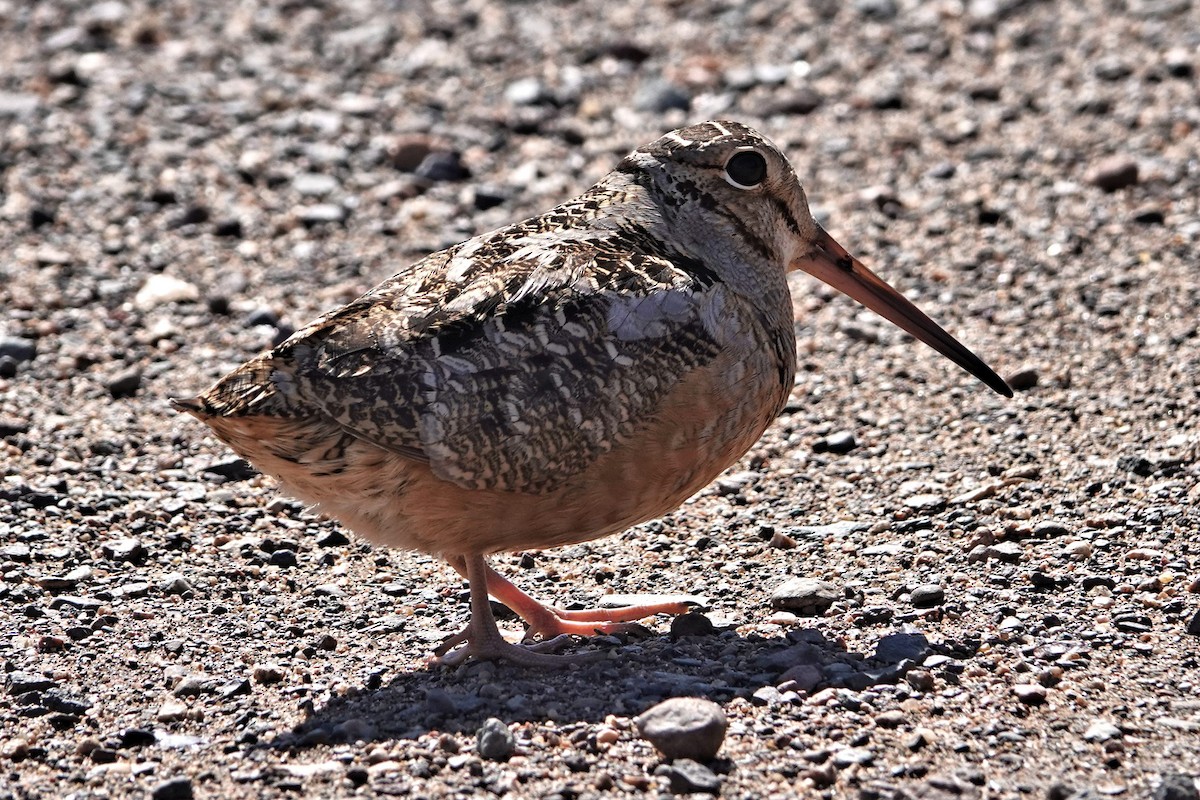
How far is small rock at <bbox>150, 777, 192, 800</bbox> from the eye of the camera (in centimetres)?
446

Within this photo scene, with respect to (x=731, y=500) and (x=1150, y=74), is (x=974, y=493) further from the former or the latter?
(x=1150, y=74)

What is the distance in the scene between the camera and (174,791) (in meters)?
4.47

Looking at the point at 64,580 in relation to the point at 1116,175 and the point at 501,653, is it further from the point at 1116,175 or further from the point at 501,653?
the point at 1116,175

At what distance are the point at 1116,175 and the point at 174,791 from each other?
6422mm

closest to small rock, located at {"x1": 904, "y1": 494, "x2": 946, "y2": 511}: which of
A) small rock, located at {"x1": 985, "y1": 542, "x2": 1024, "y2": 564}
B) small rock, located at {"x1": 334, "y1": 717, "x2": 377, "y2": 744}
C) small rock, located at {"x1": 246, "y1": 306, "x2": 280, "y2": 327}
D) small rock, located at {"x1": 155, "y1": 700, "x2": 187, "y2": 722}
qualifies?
small rock, located at {"x1": 985, "y1": 542, "x2": 1024, "y2": 564}

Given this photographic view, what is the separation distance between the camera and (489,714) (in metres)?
4.92

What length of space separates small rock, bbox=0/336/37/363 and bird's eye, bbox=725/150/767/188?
378 cm

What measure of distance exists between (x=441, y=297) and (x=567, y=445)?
64 cm

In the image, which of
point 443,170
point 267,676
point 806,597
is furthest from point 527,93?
point 267,676

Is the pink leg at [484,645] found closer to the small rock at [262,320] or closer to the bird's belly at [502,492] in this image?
the bird's belly at [502,492]

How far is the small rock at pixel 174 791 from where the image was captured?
446 cm

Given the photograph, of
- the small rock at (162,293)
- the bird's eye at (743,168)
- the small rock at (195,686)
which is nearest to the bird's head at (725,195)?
the bird's eye at (743,168)

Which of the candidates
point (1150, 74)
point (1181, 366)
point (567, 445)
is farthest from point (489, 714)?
point (1150, 74)

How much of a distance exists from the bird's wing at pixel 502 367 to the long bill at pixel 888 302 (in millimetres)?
1199
